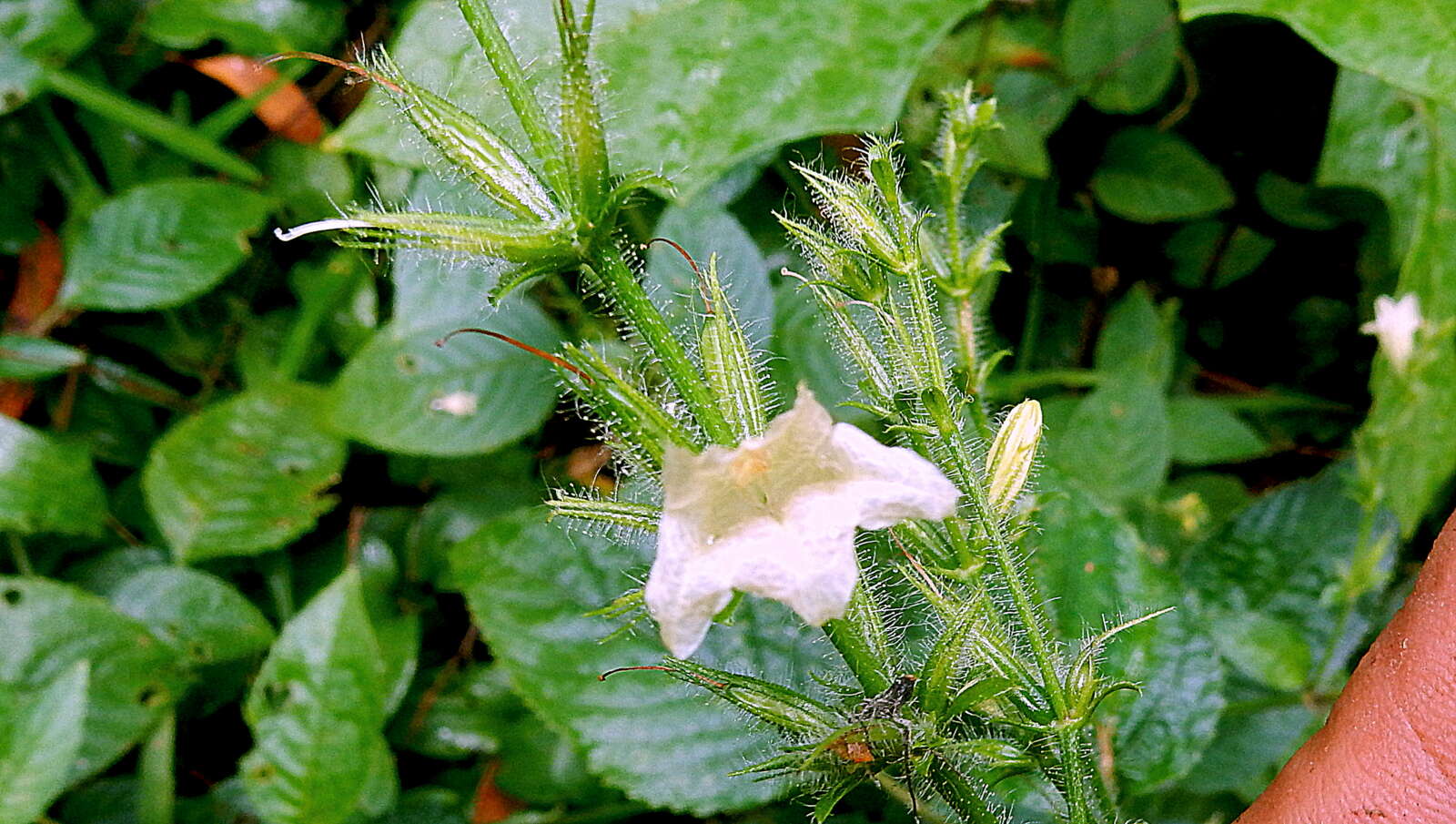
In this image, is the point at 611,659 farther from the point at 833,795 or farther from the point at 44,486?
the point at 44,486

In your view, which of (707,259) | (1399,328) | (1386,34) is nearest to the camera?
(1386,34)

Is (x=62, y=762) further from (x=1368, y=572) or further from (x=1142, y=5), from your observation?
(x=1142, y=5)

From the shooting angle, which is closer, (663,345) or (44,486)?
(663,345)

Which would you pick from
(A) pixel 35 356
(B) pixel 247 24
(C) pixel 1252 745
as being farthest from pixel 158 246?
(C) pixel 1252 745

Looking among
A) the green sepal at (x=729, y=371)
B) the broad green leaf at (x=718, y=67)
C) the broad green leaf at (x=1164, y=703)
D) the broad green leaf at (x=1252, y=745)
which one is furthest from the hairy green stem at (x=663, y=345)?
the broad green leaf at (x=1252, y=745)

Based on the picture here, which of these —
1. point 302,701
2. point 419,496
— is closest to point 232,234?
point 419,496
